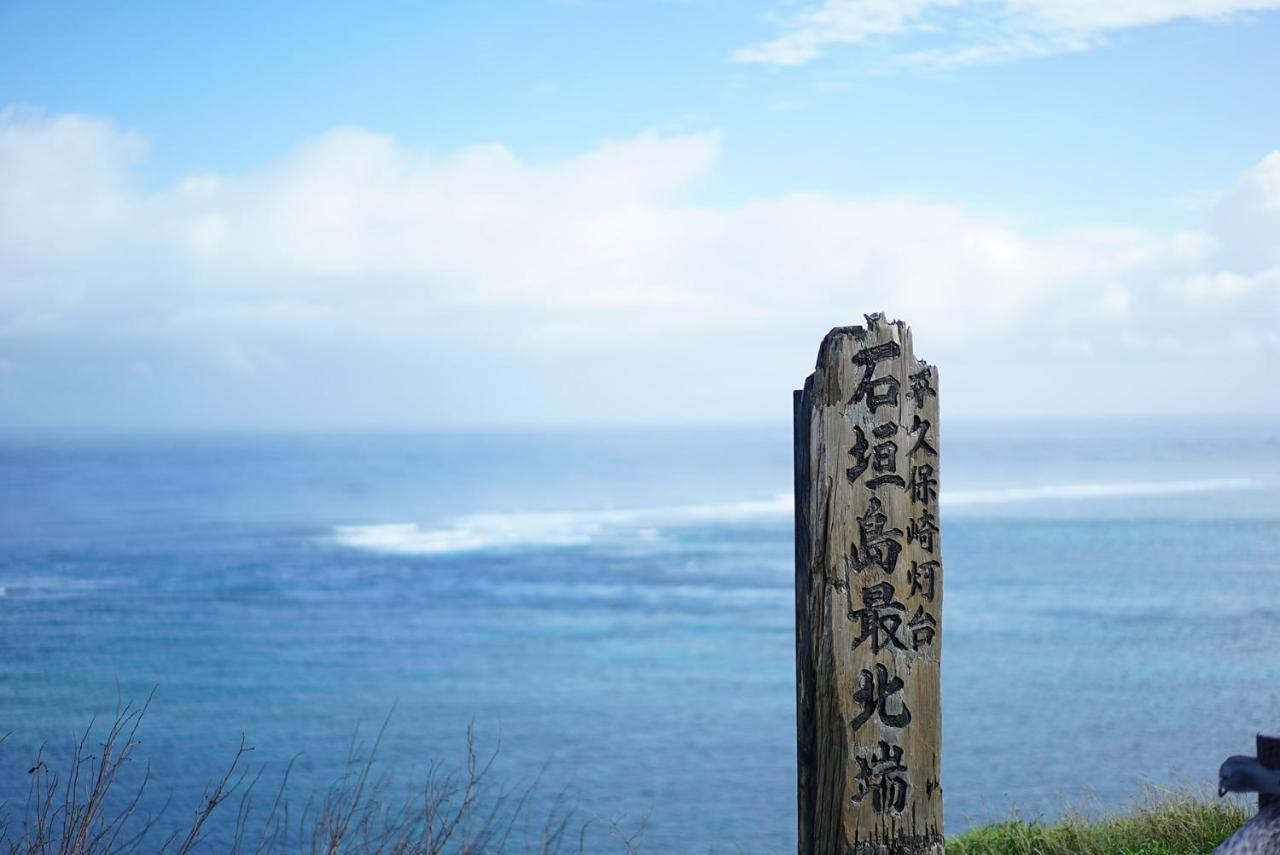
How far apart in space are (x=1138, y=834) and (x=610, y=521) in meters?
35.0

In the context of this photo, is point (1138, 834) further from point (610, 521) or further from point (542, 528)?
point (610, 521)

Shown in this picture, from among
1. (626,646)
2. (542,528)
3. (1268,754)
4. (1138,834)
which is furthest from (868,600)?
(542,528)

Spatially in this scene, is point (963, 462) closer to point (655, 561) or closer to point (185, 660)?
point (655, 561)

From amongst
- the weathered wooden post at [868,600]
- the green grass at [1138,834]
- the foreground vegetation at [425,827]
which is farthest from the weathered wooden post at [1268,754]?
the green grass at [1138,834]

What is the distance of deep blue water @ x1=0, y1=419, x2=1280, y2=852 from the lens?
1320 centimetres

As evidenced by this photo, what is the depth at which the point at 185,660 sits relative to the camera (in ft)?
61.3

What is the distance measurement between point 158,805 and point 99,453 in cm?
9021

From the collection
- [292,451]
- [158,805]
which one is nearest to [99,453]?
[292,451]

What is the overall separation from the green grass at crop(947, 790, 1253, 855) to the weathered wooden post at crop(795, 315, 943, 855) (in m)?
2.16

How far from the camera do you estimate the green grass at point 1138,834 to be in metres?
5.29

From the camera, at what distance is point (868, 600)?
362 cm

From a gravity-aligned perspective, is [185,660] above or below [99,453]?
below

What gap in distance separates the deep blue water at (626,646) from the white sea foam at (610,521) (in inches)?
12.1

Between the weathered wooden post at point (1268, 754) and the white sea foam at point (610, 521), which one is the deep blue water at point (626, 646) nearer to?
the white sea foam at point (610, 521)
